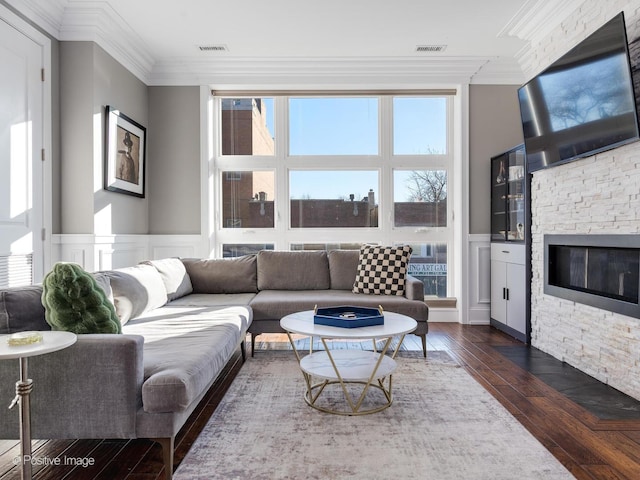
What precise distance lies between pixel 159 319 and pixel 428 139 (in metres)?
3.49

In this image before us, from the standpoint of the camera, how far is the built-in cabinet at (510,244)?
382 centimetres

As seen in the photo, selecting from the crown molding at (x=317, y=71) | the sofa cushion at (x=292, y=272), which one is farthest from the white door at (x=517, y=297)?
the crown molding at (x=317, y=71)

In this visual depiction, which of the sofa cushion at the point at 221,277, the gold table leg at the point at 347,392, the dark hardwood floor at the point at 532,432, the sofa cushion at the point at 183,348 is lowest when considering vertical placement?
the dark hardwood floor at the point at 532,432

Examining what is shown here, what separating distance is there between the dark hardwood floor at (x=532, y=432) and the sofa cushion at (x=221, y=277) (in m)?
1.03

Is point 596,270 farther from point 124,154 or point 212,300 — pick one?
point 124,154

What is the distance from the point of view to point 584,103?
276 centimetres

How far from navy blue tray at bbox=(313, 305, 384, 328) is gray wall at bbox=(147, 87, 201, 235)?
257cm

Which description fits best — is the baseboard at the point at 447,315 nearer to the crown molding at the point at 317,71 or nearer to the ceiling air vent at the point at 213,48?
the crown molding at the point at 317,71

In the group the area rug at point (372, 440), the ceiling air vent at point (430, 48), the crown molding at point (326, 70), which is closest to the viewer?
the area rug at point (372, 440)

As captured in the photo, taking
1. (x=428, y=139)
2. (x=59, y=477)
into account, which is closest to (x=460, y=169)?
(x=428, y=139)

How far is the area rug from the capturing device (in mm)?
1731

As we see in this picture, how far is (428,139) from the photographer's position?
4840 millimetres

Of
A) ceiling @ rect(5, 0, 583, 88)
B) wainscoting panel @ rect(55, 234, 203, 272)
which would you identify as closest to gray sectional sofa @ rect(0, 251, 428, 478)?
wainscoting panel @ rect(55, 234, 203, 272)

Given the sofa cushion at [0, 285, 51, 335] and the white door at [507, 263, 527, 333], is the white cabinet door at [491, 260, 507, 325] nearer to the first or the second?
the white door at [507, 263, 527, 333]
